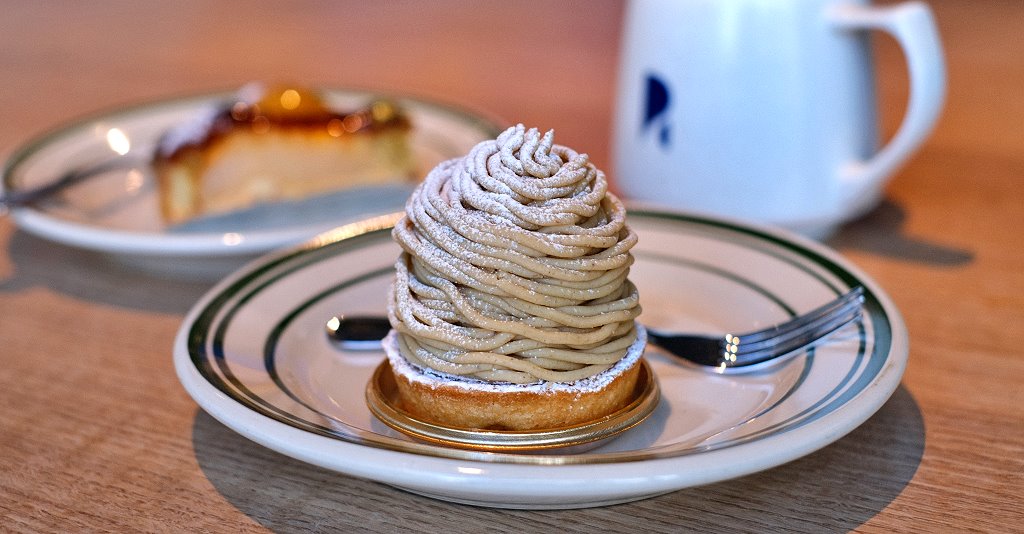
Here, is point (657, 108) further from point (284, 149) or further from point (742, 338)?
point (284, 149)

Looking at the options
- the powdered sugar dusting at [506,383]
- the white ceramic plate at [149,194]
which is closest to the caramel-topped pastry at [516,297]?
the powdered sugar dusting at [506,383]

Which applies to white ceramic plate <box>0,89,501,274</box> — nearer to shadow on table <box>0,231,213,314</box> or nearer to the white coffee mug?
shadow on table <box>0,231,213,314</box>

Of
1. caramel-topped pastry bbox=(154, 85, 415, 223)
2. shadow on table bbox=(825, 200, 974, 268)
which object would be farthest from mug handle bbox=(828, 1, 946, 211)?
caramel-topped pastry bbox=(154, 85, 415, 223)

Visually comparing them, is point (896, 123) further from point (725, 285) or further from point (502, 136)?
point (502, 136)

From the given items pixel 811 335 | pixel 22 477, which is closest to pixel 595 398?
pixel 811 335

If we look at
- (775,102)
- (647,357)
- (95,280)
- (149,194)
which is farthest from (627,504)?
(149,194)

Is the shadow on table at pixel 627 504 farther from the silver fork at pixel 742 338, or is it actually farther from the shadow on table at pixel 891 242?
the shadow on table at pixel 891 242
